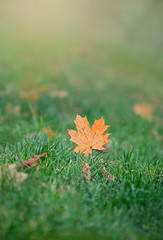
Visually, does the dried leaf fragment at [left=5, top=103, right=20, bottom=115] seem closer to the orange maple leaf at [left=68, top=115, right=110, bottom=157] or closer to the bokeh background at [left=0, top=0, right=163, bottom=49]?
the orange maple leaf at [left=68, top=115, right=110, bottom=157]

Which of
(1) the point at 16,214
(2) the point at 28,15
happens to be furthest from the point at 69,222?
(2) the point at 28,15

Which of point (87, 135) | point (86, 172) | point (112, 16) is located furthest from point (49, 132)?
point (112, 16)

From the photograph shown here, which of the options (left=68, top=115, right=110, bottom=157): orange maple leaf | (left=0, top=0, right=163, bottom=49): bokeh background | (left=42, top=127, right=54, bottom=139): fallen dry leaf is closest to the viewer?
(left=68, top=115, right=110, bottom=157): orange maple leaf

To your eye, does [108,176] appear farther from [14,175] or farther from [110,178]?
[14,175]

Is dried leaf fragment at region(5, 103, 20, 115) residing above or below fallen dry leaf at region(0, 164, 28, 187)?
above

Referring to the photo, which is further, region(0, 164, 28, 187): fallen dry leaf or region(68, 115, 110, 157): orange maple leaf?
region(68, 115, 110, 157): orange maple leaf

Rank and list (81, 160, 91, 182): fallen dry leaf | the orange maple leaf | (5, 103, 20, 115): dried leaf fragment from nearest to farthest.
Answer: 1. (81, 160, 91, 182): fallen dry leaf
2. the orange maple leaf
3. (5, 103, 20, 115): dried leaf fragment

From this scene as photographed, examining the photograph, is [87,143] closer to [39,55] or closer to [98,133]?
[98,133]

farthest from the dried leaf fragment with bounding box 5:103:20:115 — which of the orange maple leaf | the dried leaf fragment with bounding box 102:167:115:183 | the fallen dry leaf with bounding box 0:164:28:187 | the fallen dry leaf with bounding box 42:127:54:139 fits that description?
the fallen dry leaf with bounding box 0:164:28:187

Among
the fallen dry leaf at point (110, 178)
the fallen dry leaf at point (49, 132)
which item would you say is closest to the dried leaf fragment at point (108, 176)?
the fallen dry leaf at point (110, 178)
